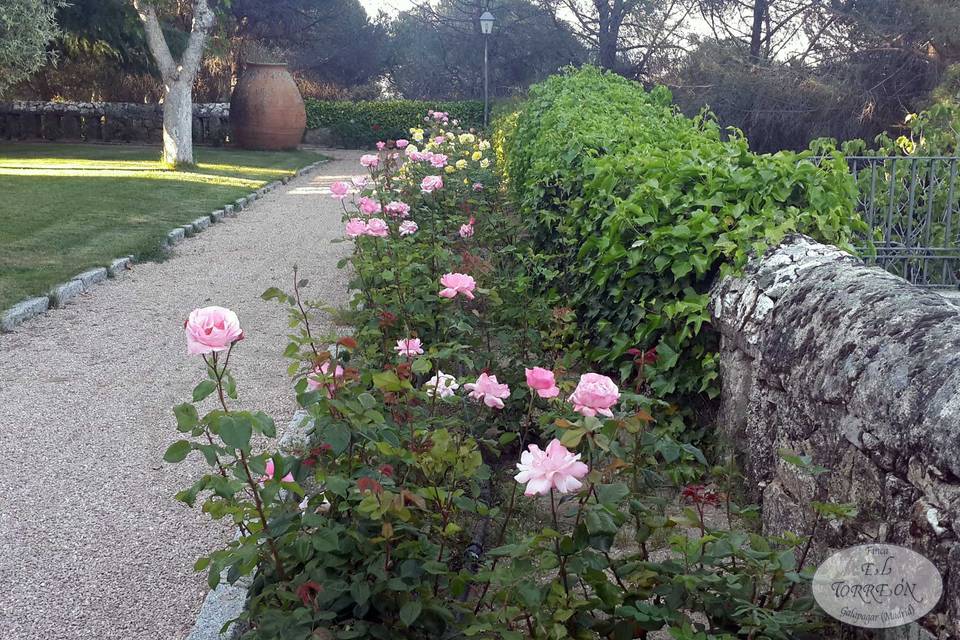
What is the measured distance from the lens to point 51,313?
5.92 metres

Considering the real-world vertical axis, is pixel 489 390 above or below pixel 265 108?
below

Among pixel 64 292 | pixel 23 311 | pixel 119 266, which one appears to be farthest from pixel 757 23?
pixel 23 311

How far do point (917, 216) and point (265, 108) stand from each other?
1565cm

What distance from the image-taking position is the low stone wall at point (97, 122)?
69.9 feet

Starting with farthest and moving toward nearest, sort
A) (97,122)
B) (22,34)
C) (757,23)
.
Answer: (97,122), (757,23), (22,34)

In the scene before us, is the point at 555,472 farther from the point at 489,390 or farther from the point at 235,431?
the point at 235,431

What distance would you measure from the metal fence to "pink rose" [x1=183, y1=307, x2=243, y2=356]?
5.85m

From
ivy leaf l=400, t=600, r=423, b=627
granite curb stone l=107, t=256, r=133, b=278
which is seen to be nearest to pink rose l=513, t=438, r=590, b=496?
ivy leaf l=400, t=600, r=423, b=627

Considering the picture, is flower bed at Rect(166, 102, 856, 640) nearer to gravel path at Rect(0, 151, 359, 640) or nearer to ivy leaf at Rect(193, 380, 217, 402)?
ivy leaf at Rect(193, 380, 217, 402)

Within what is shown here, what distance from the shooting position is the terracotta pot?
65.1 feet

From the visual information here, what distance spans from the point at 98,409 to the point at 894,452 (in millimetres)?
3571

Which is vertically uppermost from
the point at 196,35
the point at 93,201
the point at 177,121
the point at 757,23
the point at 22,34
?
the point at 757,23

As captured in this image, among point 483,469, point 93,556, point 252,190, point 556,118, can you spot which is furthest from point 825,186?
point 252,190

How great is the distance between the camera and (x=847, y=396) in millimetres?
2215
